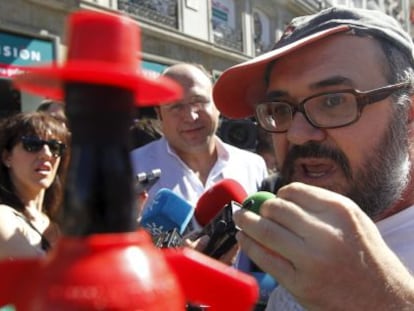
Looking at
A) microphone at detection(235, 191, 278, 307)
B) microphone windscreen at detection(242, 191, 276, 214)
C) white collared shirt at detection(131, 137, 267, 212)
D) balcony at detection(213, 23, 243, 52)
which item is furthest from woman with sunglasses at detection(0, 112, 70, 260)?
balcony at detection(213, 23, 243, 52)

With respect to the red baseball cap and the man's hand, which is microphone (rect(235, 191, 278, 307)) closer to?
the red baseball cap

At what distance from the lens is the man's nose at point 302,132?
4.14ft

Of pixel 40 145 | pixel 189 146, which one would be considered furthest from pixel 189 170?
pixel 40 145

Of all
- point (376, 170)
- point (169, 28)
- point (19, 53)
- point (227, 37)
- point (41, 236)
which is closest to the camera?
point (376, 170)

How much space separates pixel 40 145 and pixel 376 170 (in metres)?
1.82

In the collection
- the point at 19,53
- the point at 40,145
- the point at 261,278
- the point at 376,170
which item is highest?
the point at 19,53

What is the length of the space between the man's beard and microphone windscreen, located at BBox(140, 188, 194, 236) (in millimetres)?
483

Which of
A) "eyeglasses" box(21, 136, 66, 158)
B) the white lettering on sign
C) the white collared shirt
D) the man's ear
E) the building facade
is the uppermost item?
the building facade

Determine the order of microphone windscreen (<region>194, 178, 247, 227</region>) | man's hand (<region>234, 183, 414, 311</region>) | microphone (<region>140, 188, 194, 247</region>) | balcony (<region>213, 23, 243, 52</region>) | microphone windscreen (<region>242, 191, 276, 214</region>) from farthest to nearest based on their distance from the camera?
1. balcony (<region>213, 23, 243, 52</region>)
2. microphone windscreen (<region>194, 178, 247, 227</region>)
3. microphone (<region>140, 188, 194, 247</region>)
4. microphone windscreen (<region>242, 191, 276, 214</region>)
5. man's hand (<region>234, 183, 414, 311</region>)

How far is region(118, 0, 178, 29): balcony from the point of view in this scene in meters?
9.64

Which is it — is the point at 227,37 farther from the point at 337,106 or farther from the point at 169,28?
the point at 337,106

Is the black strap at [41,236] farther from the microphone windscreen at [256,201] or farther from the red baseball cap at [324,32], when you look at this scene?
the microphone windscreen at [256,201]

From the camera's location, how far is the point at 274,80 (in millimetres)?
1366

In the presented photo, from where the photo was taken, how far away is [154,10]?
10414mm
